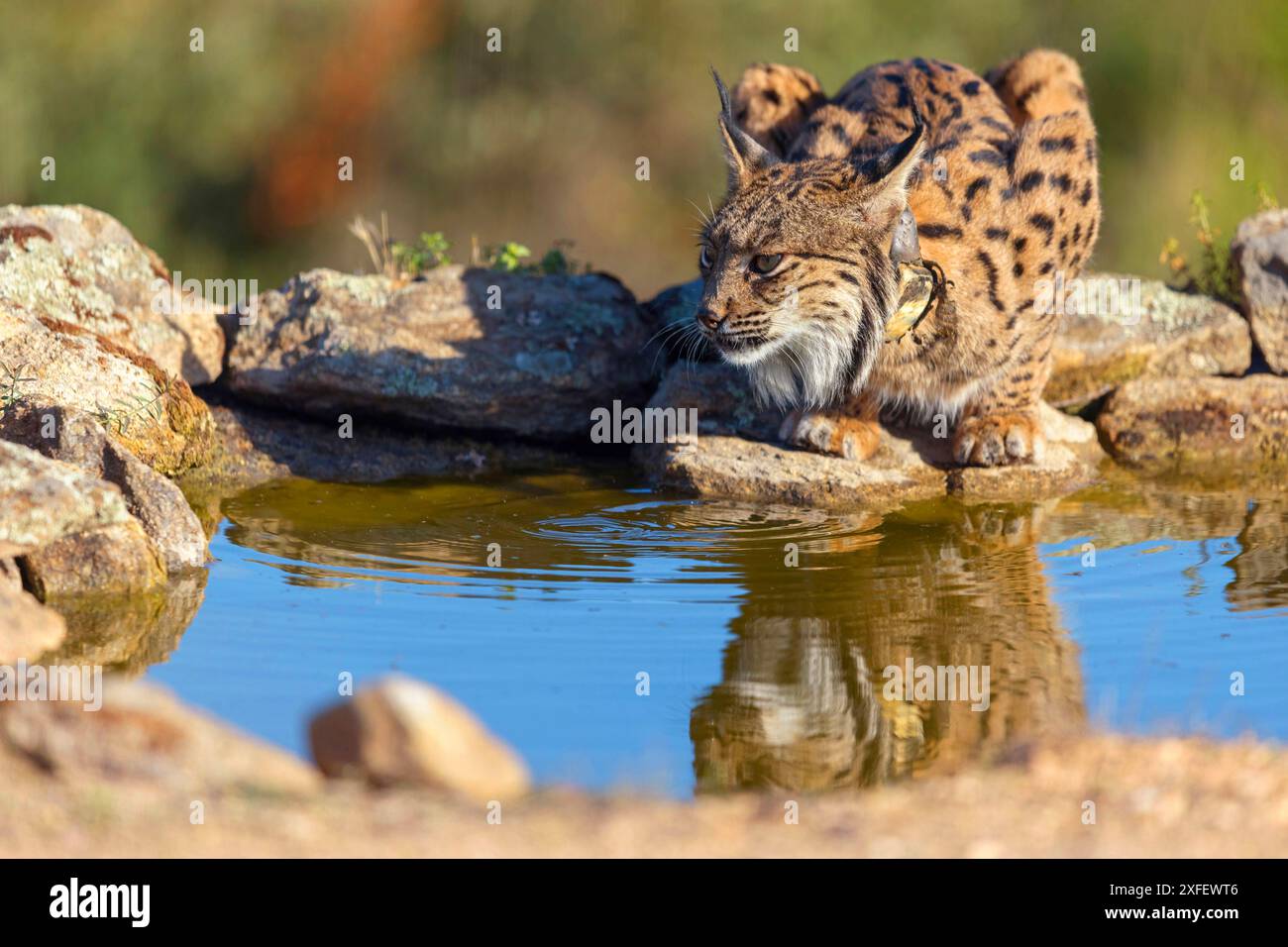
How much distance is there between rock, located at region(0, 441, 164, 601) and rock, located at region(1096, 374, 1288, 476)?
492 centimetres

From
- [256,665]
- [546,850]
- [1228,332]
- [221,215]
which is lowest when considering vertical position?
[546,850]

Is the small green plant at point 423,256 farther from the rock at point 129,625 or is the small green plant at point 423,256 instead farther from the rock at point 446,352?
the rock at point 129,625

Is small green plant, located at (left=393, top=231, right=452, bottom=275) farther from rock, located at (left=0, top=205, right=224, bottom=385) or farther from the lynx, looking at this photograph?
the lynx

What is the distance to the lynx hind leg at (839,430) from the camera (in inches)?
302

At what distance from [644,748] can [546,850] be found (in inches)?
36.2

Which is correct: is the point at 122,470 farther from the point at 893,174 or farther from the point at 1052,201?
the point at 1052,201

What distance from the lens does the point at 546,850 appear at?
3.86 m

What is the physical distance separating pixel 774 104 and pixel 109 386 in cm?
374

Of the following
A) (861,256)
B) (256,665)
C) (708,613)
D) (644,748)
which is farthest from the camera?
(861,256)

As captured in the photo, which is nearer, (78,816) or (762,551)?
(78,816)

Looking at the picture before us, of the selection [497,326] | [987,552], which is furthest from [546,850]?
[497,326]

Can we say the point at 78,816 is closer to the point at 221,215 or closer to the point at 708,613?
the point at 708,613

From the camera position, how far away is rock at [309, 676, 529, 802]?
4145mm

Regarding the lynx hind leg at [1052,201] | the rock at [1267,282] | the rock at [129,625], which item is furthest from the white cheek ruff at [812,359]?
the rock at [1267,282]
